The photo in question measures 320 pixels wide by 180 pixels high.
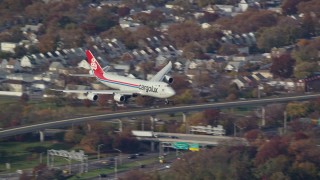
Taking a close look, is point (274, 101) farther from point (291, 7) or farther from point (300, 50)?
point (291, 7)

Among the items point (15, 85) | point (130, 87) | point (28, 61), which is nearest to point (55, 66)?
point (28, 61)

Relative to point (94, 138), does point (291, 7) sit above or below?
above

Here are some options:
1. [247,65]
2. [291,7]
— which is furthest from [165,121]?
[291,7]

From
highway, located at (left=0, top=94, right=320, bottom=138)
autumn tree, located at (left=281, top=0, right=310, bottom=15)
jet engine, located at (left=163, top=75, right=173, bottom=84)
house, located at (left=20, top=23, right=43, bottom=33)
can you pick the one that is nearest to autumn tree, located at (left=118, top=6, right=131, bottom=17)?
house, located at (left=20, top=23, right=43, bottom=33)

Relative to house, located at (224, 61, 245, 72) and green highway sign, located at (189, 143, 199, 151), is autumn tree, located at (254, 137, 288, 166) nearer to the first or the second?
green highway sign, located at (189, 143, 199, 151)

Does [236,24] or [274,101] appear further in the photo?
[236,24]

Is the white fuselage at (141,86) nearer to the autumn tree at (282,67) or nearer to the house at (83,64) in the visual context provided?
the autumn tree at (282,67)

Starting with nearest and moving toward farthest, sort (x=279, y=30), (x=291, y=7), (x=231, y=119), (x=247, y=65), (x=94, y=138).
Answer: (x=94, y=138), (x=231, y=119), (x=247, y=65), (x=279, y=30), (x=291, y=7)
